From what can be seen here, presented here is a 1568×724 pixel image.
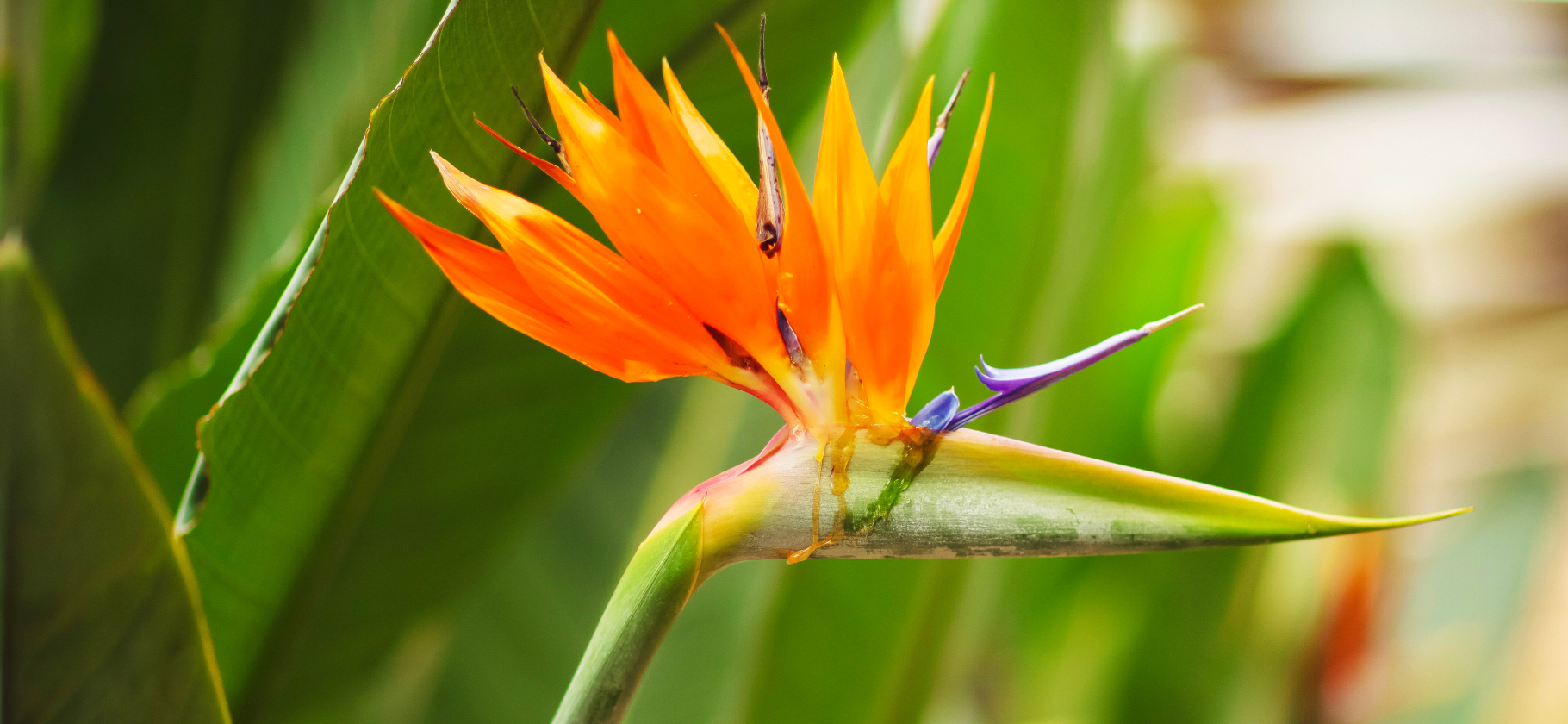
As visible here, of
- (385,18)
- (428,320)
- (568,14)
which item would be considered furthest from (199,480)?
(385,18)

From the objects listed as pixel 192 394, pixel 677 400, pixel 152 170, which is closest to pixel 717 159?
pixel 192 394

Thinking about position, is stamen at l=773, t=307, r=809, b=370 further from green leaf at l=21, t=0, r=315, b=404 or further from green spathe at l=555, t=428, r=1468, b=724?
green leaf at l=21, t=0, r=315, b=404

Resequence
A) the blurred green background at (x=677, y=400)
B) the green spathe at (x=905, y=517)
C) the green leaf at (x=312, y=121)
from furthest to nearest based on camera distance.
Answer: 1. the green leaf at (x=312, y=121)
2. the blurred green background at (x=677, y=400)
3. the green spathe at (x=905, y=517)

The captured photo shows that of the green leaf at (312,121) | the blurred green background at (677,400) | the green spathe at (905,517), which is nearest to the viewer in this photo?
the green spathe at (905,517)

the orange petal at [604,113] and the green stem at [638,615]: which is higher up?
the orange petal at [604,113]

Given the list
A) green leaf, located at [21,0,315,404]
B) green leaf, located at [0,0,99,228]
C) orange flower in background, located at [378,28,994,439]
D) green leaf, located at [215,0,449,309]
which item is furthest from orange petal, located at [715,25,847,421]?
green leaf, located at [21,0,315,404]

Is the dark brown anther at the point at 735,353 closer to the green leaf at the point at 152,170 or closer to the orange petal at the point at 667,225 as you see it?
the orange petal at the point at 667,225

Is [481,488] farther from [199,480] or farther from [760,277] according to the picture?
[760,277]

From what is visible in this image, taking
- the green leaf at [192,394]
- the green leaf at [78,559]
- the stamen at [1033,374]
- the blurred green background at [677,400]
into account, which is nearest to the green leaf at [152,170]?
A: the blurred green background at [677,400]
